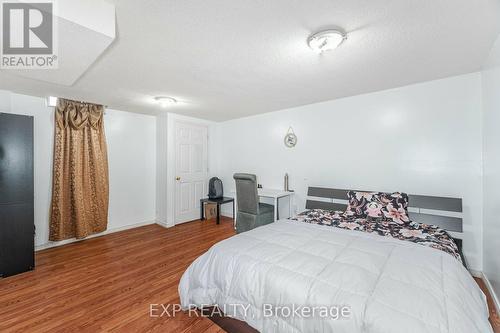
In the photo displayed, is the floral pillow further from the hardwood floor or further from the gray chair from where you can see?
the gray chair

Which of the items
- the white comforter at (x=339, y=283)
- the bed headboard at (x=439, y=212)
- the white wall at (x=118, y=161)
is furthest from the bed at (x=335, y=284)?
the white wall at (x=118, y=161)

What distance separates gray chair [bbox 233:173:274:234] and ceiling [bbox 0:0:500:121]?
4.37 ft

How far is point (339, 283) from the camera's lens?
1.24m

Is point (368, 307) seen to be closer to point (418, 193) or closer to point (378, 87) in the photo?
point (418, 193)

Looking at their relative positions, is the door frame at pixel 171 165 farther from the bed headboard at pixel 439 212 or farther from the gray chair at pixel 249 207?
the bed headboard at pixel 439 212

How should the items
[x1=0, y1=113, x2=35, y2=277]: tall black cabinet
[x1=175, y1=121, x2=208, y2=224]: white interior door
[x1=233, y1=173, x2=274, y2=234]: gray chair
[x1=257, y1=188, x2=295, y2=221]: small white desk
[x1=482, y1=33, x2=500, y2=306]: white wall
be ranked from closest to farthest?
1. [x1=482, y1=33, x2=500, y2=306]: white wall
2. [x1=0, y1=113, x2=35, y2=277]: tall black cabinet
3. [x1=233, y1=173, x2=274, y2=234]: gray chair
4. [x1=257, y1=188, x2=295, y2=221]: small white desk
5. [x1=175, y1=121, x2=208, y2=224]: white interior door

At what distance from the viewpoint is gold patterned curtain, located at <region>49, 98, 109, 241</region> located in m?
3.22

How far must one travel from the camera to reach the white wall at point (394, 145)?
96.2 inches

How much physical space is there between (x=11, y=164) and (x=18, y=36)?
1.73m

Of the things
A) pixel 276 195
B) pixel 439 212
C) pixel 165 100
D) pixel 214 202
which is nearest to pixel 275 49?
pixel 165 100

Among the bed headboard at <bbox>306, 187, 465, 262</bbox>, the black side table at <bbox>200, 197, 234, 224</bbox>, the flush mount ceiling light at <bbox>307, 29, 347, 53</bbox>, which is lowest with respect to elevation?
the black side table at <bbox>200, 197, 234, 224</bbox>

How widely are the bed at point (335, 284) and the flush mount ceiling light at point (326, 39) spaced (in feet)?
5.36

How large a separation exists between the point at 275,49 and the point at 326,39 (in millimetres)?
438

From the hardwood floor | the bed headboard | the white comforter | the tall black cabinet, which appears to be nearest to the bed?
the white comforter
